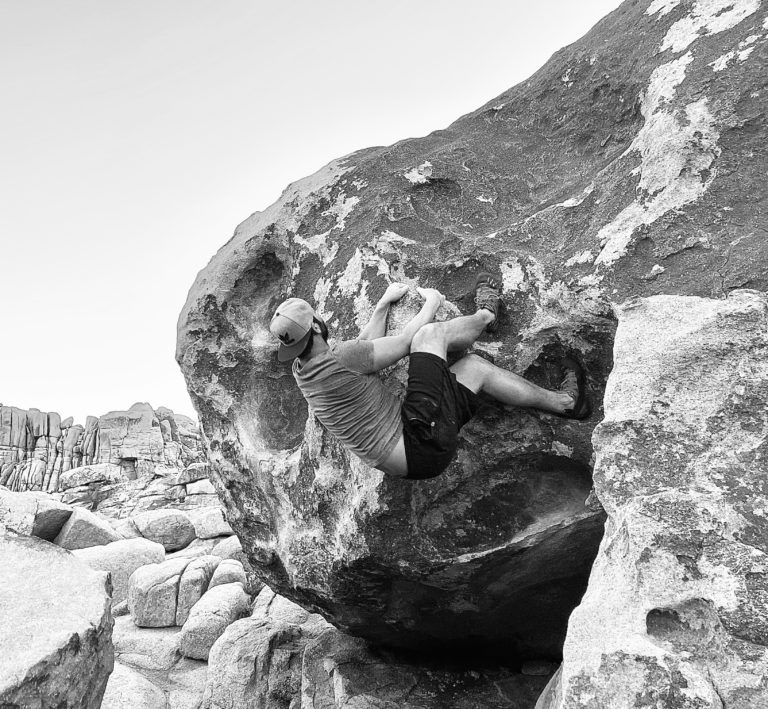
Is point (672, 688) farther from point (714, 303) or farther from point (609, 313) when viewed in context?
point (609, 313)

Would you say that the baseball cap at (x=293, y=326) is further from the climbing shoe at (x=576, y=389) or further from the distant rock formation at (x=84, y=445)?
the distant rock formation at (x=84, y=445)

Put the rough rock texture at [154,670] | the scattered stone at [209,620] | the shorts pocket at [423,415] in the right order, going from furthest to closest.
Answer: the scattered stone at [209,620] → the rough rock texture at [154,670] → the shorts pocket at [423,415]

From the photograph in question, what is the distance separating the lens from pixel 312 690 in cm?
625

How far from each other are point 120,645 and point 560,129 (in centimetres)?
953

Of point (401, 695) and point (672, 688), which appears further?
point (401, 695)

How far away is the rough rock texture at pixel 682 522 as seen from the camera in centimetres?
237

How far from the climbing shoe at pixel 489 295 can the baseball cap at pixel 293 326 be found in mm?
1165

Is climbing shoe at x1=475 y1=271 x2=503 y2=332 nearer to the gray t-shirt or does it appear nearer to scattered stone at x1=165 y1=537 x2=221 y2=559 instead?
the gray t-shirt

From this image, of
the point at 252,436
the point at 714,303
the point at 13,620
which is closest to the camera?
the point at 714,303

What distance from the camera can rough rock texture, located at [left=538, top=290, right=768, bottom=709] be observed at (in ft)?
7.77

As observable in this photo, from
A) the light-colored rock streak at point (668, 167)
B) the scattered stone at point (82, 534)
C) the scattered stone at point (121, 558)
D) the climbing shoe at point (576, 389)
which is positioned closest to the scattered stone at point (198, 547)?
the scattered stone at point (82, 534)

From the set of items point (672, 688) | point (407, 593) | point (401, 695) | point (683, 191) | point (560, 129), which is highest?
point (560, 129)

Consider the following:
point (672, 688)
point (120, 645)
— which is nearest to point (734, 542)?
point (672, 688)

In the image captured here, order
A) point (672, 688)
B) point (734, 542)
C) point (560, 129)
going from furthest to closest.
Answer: point (560, 129)
point (734, 542)
point (672, 688)
